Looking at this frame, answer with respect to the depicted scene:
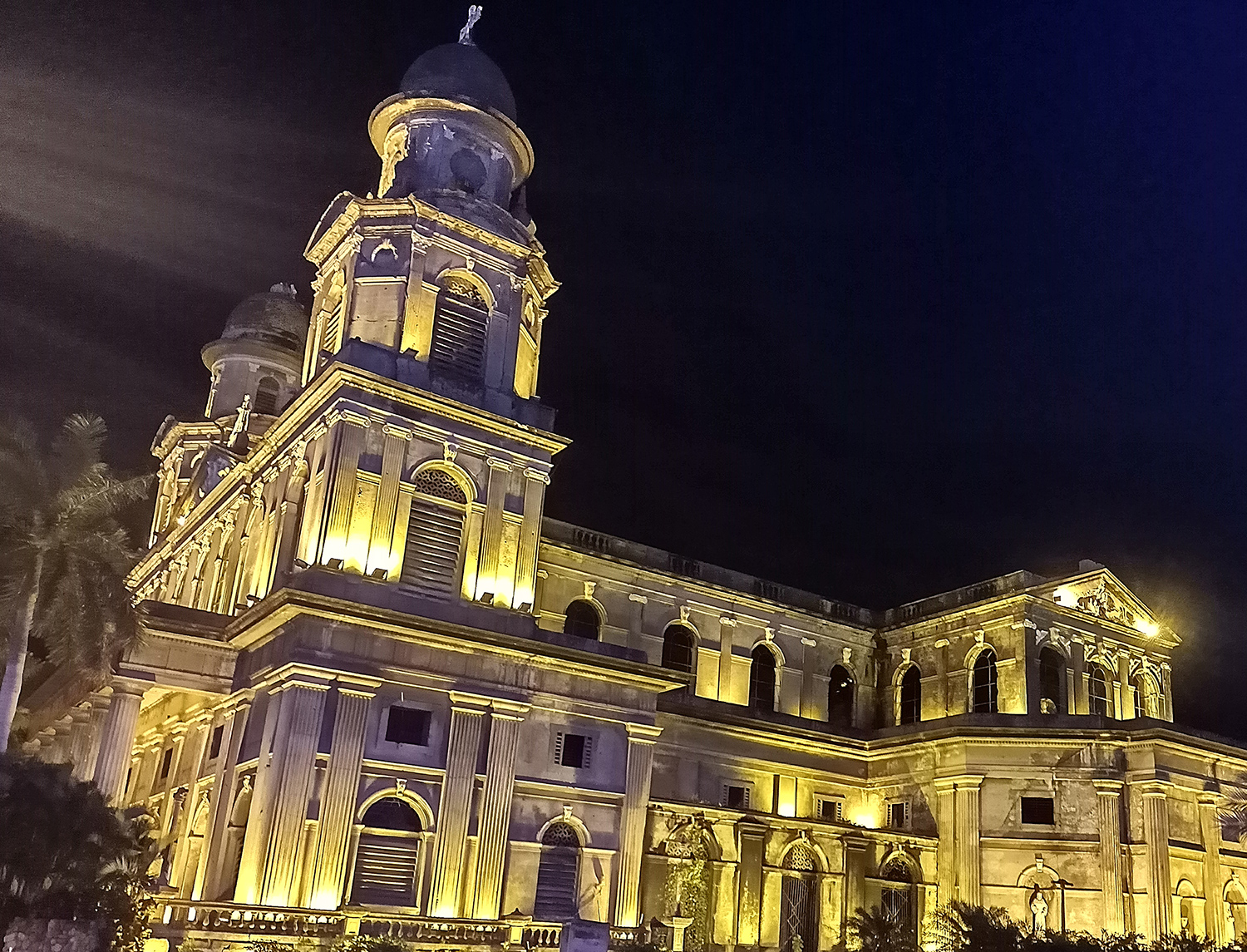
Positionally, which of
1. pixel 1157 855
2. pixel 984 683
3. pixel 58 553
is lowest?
pixel 1157 855

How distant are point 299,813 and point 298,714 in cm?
197

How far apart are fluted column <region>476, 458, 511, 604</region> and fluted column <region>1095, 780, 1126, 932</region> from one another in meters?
19.0

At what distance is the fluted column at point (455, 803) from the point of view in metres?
23.7

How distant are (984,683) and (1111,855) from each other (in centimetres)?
725

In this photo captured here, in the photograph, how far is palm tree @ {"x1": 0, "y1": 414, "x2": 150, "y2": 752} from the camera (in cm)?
2114

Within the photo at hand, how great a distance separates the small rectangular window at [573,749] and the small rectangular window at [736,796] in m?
8.59

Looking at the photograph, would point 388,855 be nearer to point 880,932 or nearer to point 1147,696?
point 880,932

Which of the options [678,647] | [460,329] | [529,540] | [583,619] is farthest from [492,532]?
[678,647]

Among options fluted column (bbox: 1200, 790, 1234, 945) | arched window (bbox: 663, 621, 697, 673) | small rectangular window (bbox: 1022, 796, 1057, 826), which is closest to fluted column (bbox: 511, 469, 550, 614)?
arched window (bbox: 663, 621, 697, 673)

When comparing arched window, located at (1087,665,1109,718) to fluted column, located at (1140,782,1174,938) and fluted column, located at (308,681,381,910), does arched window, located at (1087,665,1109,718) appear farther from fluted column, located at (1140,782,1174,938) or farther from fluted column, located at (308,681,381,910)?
fluted column, located at (308,681,381,910)

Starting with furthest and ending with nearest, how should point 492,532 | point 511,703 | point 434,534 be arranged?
point 492,532 → point 434,534 → point 511,703

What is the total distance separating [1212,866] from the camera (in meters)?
32.3

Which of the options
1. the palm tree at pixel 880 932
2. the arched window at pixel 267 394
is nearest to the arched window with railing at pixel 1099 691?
the palm tree at pixel 880 932

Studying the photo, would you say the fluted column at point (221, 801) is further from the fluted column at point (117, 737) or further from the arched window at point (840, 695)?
the arched window at point (840, 695)
